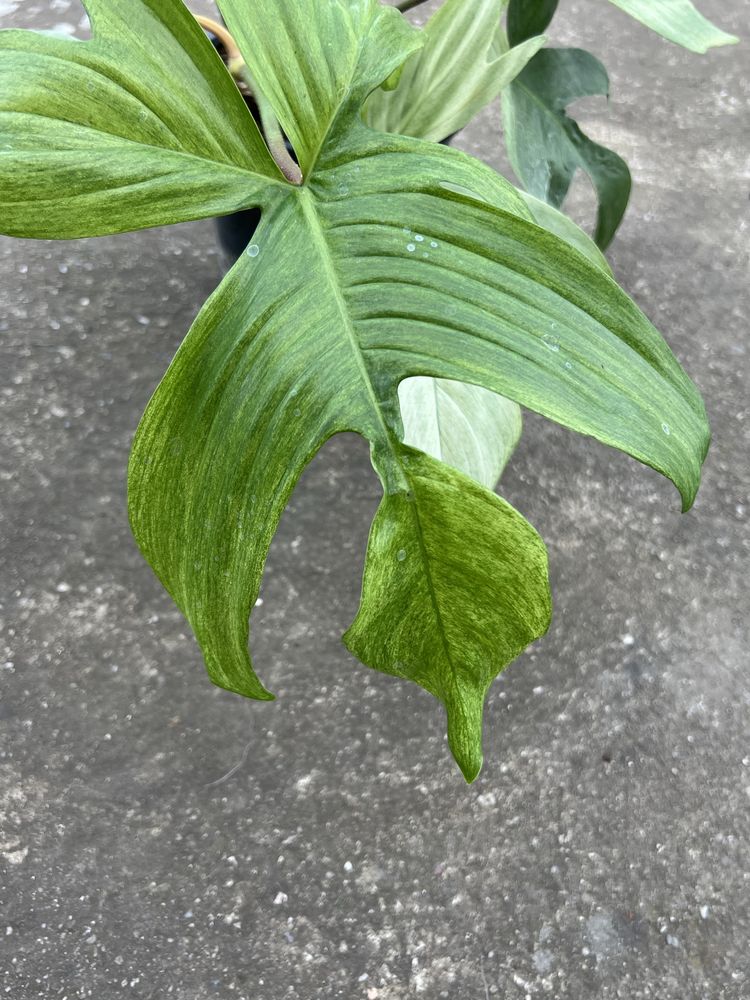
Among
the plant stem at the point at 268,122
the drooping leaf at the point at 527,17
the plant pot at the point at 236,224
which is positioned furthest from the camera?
the plant pot at the point at 236,224

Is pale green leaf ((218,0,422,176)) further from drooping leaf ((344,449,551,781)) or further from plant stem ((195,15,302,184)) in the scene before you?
drooping leaf ((344,449,551,781))

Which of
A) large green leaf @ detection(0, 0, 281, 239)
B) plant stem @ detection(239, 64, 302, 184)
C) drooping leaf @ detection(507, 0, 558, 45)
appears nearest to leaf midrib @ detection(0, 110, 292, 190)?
large green leaf @ detection(0, 0, 281, 239)

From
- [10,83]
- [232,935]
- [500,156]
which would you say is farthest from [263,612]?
[500,156]

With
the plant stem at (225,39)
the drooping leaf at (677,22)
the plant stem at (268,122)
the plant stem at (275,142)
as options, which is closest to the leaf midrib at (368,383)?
the plant stem at (268,122)

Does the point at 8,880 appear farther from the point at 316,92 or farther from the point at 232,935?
the point at 316,92

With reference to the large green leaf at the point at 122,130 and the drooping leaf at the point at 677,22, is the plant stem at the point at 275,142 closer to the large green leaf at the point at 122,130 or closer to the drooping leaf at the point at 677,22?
the large green leaf at the point at 122,130

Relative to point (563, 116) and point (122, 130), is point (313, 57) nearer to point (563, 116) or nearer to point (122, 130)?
point (122, 130)
